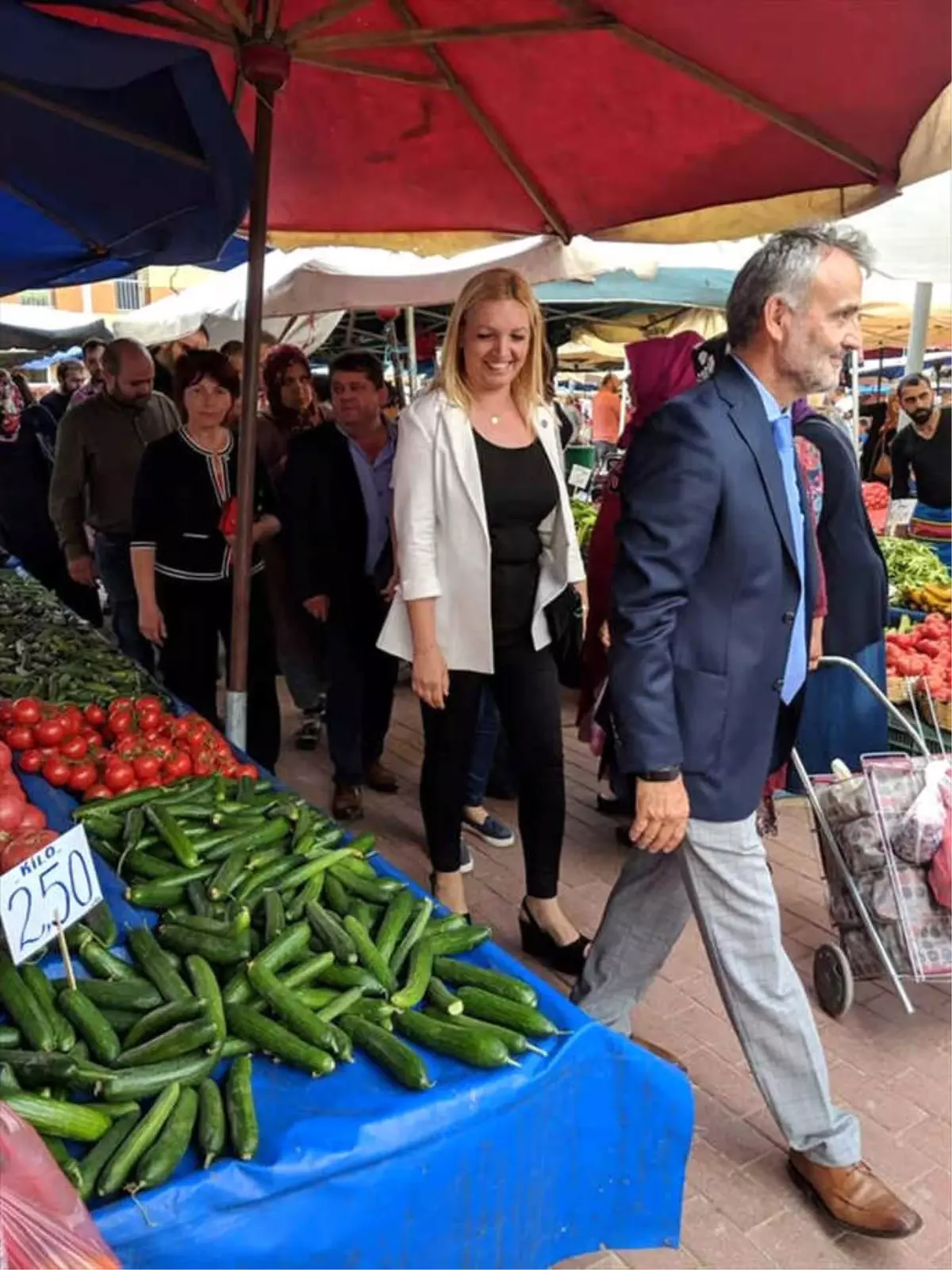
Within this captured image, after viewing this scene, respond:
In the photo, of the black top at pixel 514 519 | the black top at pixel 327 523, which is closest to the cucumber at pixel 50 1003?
the black top at pixel 514 519

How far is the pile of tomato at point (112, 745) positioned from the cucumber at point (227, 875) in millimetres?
591

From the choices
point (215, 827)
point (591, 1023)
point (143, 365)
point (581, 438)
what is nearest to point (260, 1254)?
point (591, 1023)

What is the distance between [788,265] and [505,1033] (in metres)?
1.61

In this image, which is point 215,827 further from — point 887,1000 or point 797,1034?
point 887,1000

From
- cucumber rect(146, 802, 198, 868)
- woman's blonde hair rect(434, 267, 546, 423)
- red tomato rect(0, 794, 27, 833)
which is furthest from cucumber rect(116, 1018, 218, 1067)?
woman's blonde hair rect(434, 267, 546, 423)

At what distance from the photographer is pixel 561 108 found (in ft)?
12.6

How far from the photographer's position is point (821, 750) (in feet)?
14.5

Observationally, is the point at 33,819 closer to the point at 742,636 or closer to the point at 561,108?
the point at 742,636

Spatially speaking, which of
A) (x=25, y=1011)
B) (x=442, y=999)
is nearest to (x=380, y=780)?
(x=442, y=999)

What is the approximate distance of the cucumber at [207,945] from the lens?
6.11ft

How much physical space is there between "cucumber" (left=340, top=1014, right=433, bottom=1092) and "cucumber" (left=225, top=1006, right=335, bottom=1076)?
76 mm

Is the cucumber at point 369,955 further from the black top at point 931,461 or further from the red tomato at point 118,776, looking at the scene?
the black top at point 931,461

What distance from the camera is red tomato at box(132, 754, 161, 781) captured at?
108 inches

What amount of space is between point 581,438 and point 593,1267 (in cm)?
1703
